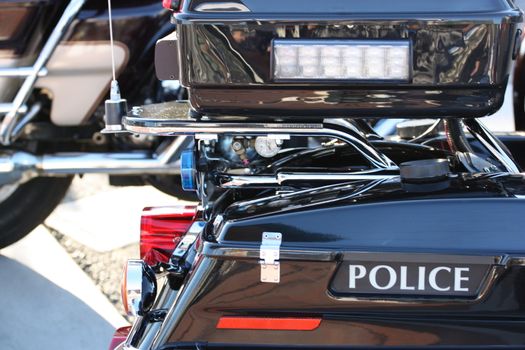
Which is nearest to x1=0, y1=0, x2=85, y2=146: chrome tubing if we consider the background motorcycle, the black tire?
the background motorcycle

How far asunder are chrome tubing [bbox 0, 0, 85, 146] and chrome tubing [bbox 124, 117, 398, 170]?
5.30ft

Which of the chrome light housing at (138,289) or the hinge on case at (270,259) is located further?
the chrome light housing at (138,289)

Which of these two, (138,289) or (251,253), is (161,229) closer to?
(138,289)

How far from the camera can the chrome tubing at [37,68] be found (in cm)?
351

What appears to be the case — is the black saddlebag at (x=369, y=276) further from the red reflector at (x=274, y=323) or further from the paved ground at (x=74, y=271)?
the paved ground at (x=74, y=271)

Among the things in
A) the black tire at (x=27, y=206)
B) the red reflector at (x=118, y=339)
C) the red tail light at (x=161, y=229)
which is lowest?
the black tire at (x=27, y=206)

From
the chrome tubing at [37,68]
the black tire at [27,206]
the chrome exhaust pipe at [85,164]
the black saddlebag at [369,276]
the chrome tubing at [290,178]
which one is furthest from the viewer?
the black tire at [27,206]

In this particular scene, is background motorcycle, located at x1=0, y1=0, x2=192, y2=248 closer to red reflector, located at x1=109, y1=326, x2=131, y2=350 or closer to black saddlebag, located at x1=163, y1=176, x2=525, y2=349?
red reflector, located at x1=109, y1=326, x2=131, y2=350

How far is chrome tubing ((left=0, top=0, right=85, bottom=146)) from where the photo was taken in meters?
3.51

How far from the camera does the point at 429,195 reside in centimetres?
178

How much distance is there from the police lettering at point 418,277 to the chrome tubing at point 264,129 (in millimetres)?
380

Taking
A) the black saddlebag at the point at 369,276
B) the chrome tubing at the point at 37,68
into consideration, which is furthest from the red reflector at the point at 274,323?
the chrome tubing at the point at 37,68

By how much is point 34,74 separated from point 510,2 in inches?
94.7

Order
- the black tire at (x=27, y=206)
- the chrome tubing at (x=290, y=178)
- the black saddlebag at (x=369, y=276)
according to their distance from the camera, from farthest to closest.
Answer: the black tire at (x=27, y=206) → the chrome tubing at (x=290, y=178) → the black saddlebag at (x=369, y=276)
